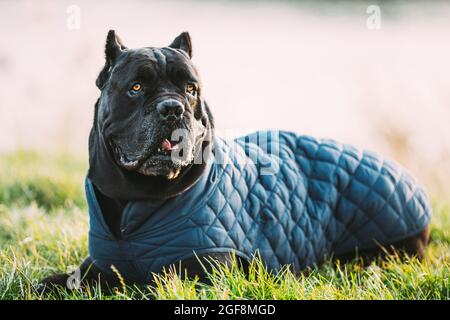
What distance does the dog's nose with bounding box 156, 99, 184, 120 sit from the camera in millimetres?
2588

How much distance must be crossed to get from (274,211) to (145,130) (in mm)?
873

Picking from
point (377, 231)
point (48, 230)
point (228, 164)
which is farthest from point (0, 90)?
point (377, 231)

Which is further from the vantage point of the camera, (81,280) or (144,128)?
(81,280)

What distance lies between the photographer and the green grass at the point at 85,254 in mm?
2611

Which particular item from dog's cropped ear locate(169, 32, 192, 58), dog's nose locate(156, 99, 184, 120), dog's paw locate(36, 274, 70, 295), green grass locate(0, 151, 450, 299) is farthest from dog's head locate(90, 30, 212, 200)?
dog's paw locate(36, 274, 70, 295)

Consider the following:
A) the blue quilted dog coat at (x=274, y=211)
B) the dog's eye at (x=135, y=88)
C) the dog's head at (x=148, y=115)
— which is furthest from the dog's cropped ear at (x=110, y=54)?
the blue quilted dog coat at (x=274, y=211)

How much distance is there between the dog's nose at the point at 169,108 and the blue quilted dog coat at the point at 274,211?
0.38 m

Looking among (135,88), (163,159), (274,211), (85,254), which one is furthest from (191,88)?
(85,254)

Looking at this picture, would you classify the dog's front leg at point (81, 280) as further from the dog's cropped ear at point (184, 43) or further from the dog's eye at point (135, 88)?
the dog's cropped ear at point (184, 43)

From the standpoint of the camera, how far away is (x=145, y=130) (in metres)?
2.62

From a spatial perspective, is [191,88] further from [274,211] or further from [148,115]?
[274,211]

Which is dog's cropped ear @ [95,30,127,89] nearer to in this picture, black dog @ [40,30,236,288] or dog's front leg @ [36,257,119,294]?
black dog @ [40,30,236,288]

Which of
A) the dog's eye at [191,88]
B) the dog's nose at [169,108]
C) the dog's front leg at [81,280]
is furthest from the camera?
the dog's front leg at [81,280]

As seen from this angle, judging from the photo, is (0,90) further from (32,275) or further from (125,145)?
(125,145)
